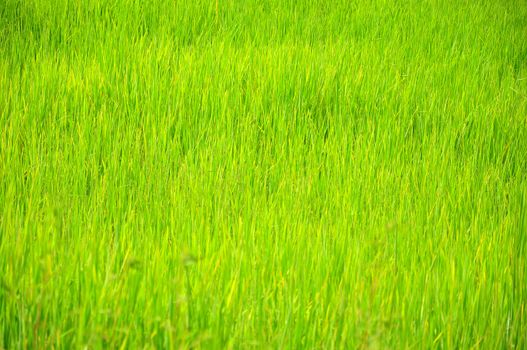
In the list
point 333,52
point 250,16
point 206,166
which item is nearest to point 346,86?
point 333,52

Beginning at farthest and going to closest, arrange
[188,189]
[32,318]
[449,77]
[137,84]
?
[449,77] → [137,84] → [188,189] → [32,318]

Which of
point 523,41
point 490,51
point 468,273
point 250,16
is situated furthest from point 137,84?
point 523,41

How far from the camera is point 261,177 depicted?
2381mm

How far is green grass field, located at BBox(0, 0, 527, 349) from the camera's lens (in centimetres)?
139

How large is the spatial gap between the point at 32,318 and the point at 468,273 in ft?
3.63

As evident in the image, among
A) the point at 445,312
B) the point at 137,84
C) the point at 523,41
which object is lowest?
the point at 445,312

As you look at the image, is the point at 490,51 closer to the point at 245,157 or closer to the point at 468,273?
the point at 245,157

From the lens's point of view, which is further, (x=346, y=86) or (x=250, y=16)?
(x=250, y=16)

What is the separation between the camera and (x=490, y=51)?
4180 mm

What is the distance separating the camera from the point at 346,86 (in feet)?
10.2

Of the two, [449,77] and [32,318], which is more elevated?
[449,77]

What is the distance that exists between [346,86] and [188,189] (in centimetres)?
124

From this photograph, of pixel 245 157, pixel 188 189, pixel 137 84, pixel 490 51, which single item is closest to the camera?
pixel 188 189

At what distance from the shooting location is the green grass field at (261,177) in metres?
1.39
